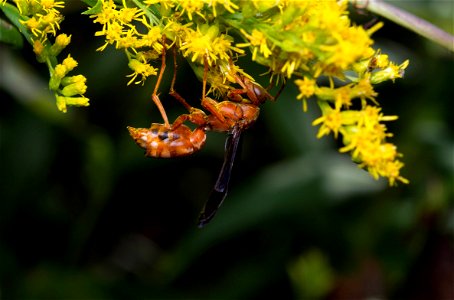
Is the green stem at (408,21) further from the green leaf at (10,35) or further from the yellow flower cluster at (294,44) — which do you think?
the green leaf at (10,35)

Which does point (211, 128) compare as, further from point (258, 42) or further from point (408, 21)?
point (408, 21)

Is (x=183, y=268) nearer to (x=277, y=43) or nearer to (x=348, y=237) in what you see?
(x=348, y=237)

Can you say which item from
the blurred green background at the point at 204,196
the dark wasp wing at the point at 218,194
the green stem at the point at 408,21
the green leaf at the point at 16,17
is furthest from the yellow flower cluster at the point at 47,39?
the blurred green background at the point at 204,196

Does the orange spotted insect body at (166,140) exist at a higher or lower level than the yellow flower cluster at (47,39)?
lower

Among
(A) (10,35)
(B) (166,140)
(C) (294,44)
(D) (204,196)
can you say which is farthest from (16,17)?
(D) (204,196)

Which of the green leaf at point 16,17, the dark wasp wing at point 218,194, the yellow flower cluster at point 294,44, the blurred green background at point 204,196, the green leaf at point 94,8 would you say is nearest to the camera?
the yellow flower cluster at point 294,44
